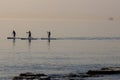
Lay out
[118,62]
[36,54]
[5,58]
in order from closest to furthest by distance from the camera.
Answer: [118,62] → [5,58] → [36,54]

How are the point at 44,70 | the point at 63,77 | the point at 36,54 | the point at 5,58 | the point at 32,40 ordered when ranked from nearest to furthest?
the point at 63,77, the point at 44,70, the point at 5,58, the point at 36,54, the point at 32,40

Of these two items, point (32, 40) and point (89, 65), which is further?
point (32, 40)

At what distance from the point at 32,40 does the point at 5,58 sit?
4237 centimetres

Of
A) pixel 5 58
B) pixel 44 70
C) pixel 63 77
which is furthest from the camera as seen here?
pixel 5 58

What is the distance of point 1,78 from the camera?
44.5 m

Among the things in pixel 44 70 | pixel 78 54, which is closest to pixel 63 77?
pixel 44 70

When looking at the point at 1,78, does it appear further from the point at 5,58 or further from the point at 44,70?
the point at 5,58

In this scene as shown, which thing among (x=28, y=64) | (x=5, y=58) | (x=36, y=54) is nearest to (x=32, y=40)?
(x=36, y=54)

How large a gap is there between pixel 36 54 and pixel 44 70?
20.0 m

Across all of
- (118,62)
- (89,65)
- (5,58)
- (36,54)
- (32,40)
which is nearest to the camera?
(89,65)

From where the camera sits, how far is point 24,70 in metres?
51.4

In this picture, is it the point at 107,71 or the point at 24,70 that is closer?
the point at 107,71

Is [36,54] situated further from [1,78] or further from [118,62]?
[1,78]

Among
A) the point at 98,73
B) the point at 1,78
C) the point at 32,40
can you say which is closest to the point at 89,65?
the point at 98,73
